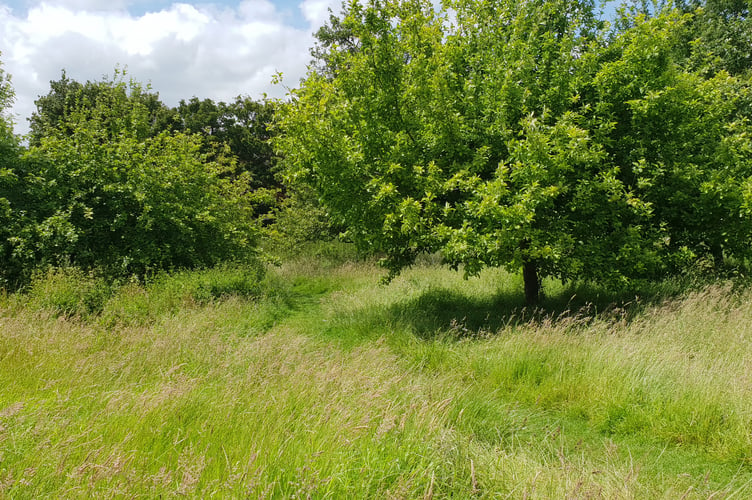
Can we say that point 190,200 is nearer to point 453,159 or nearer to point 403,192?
point 403,192

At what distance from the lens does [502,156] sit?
7926 millimetres

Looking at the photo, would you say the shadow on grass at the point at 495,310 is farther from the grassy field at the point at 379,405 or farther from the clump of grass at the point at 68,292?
the clump of grass at the point at 68,292

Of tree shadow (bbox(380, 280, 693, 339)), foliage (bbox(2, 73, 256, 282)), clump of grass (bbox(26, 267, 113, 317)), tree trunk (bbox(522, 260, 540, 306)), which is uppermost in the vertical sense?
foliage (bbox(2, 73, 256, 282))

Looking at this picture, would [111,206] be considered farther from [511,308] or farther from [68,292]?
[511,308]

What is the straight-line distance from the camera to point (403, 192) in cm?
815

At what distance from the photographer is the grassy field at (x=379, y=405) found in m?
2.55

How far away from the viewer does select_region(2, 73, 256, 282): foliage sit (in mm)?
9320

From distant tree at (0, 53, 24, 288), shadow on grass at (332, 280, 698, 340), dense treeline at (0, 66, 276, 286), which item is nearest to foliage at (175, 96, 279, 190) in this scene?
dense treeline at (0, 66, 276, 286)

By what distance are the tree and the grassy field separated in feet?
4.89

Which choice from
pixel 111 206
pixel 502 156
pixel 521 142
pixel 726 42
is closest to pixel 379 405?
pixel 521 142

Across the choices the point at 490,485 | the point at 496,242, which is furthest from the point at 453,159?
the point at 490,485

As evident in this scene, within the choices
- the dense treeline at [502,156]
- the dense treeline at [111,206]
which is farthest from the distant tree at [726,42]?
the dense treeline at [111,206]

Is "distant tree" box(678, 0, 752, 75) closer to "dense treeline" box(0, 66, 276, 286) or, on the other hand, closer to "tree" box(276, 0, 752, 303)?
"tree" box(276, 0, 752, 303)

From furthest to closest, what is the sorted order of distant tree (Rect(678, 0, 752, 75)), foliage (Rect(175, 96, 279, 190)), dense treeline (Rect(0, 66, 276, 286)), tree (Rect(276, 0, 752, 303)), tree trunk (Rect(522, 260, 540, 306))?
foliage (Rect(175, 96, 279, 190)) < distant tree (Rect(678, 0, 752, 75)) < dense treeline (Rect(0, 66, 276, 286)) < tree trunk (Rect(522, 260, 540, 306)) < tree (Rect(276, 0, 752, 303))
